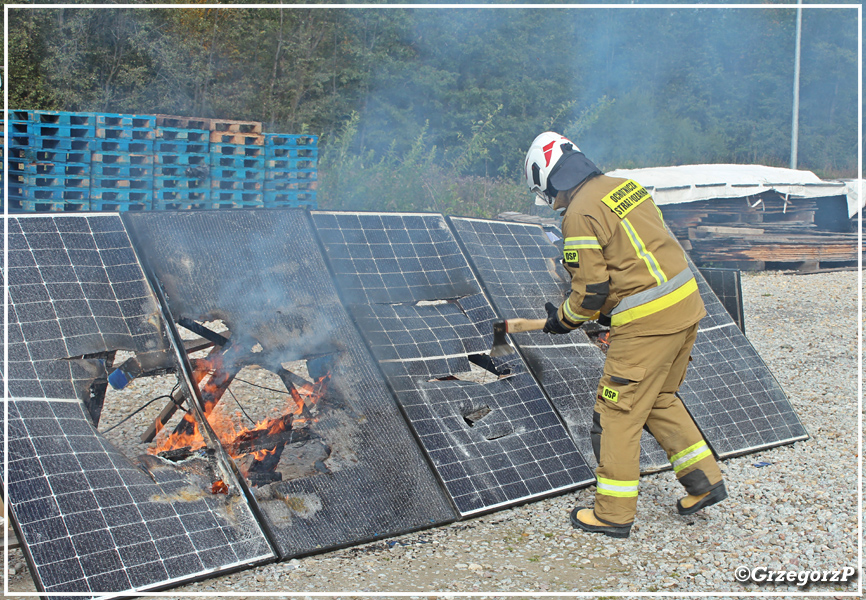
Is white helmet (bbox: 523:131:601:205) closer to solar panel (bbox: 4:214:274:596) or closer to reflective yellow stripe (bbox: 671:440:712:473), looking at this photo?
reflective yellow stripe (bbox: 671:440:712:473)

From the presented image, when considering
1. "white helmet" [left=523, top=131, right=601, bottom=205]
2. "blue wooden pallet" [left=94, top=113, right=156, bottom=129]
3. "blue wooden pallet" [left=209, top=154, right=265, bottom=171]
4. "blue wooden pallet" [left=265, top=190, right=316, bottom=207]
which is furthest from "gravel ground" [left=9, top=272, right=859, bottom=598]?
"blue wooden pallet" [left=265, top=190, right=316, bottom=207]

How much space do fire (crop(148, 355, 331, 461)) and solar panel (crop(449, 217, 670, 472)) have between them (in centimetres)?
145

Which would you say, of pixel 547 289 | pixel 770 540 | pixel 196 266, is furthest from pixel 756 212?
pixel 196 266

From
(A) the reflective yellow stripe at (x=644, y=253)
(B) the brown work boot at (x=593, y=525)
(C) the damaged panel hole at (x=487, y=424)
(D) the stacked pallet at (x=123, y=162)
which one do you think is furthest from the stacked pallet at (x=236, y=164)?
(B) the brown work boot at (x=593, y=525)

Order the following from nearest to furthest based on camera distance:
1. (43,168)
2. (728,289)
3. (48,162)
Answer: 1. (728,289)
2. (48,162)
3. (43,168)

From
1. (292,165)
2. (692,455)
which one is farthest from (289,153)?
(692,455)

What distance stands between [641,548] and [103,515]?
2.56 metres

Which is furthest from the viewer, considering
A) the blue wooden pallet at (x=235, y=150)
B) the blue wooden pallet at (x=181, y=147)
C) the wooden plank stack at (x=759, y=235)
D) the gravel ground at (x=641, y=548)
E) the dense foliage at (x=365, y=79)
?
the dense foliage at (x=365, y=79)

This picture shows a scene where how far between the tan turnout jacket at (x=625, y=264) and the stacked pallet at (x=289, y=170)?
7.55 meters

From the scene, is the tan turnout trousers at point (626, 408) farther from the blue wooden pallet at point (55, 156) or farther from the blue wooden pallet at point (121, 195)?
the blue wooden pallet at point (55, 156)

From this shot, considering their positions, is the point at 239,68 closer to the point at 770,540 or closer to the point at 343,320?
the point at 343,320

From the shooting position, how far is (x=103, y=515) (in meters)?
3.00

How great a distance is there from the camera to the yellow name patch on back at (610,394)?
3.68 metres

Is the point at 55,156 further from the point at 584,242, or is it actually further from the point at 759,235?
the point at 759,235
